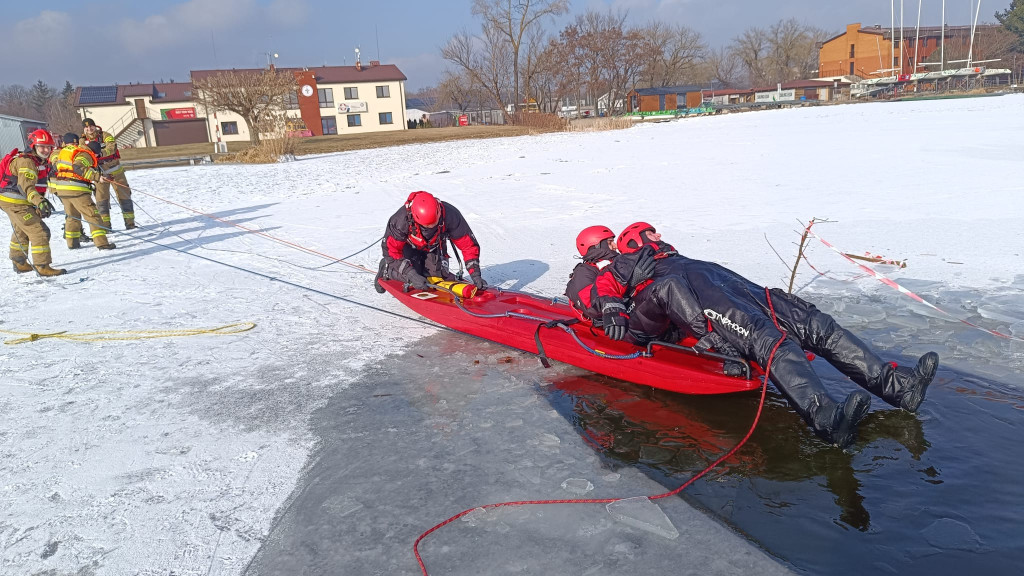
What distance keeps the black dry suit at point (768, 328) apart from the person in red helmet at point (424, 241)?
7.91 ft

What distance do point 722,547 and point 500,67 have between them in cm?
4999

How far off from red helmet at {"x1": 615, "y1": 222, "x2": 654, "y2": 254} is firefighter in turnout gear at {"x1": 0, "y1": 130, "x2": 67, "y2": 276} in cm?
702

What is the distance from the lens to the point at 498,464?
3523mm

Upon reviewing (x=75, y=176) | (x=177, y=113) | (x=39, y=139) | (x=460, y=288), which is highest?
(x=177, y=113)

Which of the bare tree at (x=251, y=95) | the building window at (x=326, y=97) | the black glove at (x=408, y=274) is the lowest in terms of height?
the black glove at (x=408, y=274)

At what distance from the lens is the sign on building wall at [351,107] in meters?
46.9

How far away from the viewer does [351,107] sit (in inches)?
1854

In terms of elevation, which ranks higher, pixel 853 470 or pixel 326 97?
pixel 326 97

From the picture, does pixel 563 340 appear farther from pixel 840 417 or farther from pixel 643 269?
pixel 840 417

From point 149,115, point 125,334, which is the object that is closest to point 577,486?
point 125,334

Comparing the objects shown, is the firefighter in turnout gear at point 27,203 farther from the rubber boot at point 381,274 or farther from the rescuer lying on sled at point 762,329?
the rescuer lying on sled at point 762,329

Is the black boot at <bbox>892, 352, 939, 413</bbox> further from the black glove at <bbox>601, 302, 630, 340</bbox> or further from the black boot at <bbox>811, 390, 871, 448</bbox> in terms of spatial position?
the black glove at <bbox>601, 302, 630, 340</bbox>

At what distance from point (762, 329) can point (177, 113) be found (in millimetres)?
50373

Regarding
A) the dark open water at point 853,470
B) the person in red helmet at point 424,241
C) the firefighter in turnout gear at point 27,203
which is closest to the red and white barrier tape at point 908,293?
the dark open water at point 853,470
